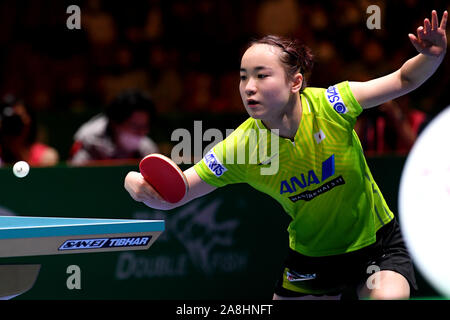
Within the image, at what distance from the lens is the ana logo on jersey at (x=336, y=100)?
3596mm

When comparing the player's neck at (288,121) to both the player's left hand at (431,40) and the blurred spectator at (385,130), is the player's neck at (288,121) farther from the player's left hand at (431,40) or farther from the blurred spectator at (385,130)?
the blurred spectator at (385,130)

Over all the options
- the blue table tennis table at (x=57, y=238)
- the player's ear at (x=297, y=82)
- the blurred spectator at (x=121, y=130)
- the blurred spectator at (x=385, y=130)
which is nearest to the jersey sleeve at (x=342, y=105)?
the player's ear at (x=297, y=82)

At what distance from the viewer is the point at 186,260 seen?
5.38m

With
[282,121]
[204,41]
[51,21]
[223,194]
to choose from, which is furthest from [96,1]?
[282,121]

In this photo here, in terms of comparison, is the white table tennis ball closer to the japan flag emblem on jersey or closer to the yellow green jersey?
the yellow green jersey

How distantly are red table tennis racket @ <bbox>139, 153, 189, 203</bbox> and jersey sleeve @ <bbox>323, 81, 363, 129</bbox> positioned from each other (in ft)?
2.33

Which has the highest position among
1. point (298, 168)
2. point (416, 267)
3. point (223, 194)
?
point (298, 168)

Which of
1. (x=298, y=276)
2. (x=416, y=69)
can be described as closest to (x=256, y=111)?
(x=416, y=69)

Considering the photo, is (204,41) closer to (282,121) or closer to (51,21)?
(51,21)

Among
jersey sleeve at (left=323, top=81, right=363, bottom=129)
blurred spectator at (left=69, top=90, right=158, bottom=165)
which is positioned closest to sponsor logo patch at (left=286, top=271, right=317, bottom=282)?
jersey sleeve at (left=323, top=81, right=363, bottom=129)

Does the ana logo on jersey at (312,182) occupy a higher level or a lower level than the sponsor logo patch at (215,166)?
lower

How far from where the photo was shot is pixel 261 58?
3.53 meters

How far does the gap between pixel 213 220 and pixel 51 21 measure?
4434 mm

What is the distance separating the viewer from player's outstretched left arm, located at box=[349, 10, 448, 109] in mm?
3418
